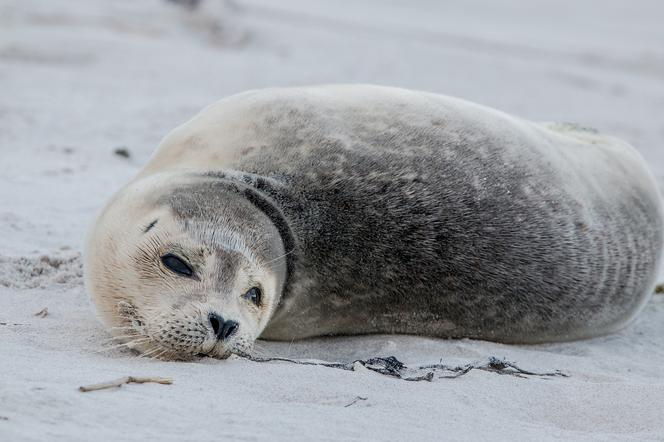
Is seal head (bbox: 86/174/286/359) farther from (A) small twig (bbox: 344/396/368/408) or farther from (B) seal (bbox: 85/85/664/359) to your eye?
(A) small twig (bbox: 344/396/368/408)

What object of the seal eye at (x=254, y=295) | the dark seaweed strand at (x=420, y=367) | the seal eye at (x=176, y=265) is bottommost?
the dark seaweed strand at (x=420, y=367)

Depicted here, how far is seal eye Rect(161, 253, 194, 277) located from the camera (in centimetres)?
348

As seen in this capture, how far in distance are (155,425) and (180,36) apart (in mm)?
10085

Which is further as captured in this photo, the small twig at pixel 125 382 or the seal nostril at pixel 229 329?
the seal nostril at pixel 229 329

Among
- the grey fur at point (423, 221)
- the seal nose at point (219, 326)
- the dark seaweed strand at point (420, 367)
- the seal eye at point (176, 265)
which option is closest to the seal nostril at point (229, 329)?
the seal nose at point (219, 326)

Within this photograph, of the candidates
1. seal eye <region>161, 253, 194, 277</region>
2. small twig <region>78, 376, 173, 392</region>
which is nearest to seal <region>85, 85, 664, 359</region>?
seal eye <region>161, 253, 194, 277</region>

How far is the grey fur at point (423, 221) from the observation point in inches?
154

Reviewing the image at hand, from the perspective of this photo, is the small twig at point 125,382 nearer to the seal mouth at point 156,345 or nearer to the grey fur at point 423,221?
the seal mouth at point 156,345

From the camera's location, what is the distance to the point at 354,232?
392 cm

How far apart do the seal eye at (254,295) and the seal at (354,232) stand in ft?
0.03

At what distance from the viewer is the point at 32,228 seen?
5039 mm

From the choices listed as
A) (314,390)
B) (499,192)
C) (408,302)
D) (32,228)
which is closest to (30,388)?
(314,390)

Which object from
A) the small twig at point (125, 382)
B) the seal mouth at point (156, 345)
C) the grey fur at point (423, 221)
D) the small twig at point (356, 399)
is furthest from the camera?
the grey fur at point (423, 221)

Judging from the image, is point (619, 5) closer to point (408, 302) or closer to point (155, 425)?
point (408, 302)
